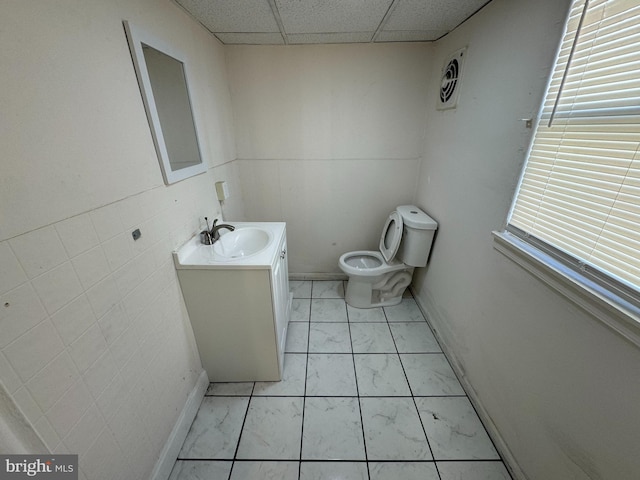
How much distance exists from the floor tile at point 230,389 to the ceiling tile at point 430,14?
7.91ft

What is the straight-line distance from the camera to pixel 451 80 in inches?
67.4

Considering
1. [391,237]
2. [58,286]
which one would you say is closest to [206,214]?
[58,286]

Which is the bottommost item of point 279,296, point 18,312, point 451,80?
point 279,296

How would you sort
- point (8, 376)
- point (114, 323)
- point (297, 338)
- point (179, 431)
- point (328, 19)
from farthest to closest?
point (297, 338), point (328, 19), point (179, 431), point (114, 323), point (8, 376)

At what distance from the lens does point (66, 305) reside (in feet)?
2.41

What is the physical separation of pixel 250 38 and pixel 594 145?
208 centimetres

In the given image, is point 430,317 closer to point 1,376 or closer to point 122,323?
point 122,323

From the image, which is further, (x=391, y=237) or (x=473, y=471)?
(x=391, y=237)

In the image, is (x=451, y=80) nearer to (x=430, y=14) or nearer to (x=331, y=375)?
(x=430, y=14)

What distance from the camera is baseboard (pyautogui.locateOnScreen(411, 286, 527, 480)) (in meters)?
1.19

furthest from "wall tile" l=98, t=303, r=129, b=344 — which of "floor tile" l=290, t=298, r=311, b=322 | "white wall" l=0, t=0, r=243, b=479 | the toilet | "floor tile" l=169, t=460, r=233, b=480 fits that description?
the toilet

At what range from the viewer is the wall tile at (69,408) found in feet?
2.31

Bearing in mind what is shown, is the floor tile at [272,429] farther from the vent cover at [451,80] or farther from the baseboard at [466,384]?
the vent cover at [451,80]

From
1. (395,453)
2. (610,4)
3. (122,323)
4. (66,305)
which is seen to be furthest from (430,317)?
(66,305)
